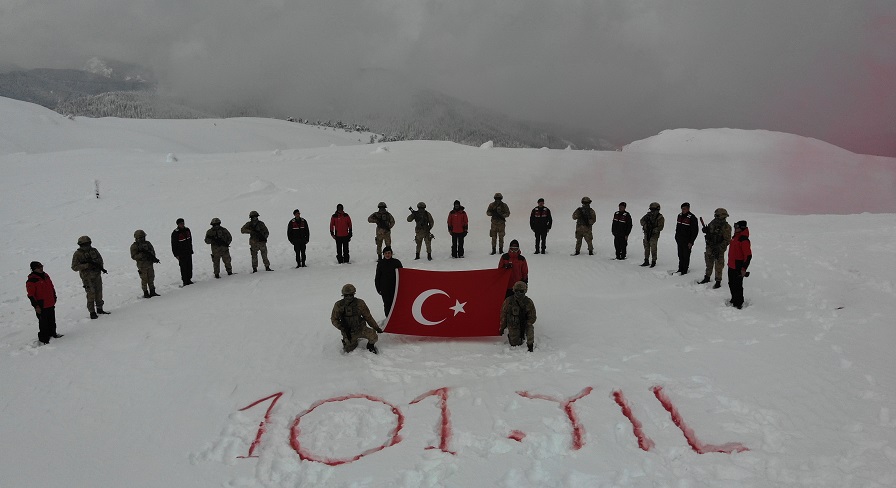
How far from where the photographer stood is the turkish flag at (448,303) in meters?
8.98

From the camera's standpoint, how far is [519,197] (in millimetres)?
23031

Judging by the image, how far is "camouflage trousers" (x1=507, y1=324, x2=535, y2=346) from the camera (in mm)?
8547

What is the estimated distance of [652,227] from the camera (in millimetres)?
13094

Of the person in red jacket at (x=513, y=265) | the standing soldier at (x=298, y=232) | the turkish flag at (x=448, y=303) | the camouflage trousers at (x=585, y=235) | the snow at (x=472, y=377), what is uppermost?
the standing soldier at (x=298, y=232)

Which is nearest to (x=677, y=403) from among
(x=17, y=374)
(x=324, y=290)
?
(x=324, y=290)

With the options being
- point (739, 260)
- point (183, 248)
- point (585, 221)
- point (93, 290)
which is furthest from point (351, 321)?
point (585, 221)

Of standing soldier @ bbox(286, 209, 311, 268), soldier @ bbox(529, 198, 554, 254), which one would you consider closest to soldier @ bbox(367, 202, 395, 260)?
standing soldier @ bbox(286, 209, 311, 268)

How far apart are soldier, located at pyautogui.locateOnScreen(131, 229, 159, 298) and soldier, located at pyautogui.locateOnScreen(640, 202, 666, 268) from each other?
486 inches

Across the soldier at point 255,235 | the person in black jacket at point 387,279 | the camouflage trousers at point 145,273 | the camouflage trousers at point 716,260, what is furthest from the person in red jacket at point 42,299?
the camouflage trousers at point 716,260

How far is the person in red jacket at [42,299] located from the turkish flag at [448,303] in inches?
254

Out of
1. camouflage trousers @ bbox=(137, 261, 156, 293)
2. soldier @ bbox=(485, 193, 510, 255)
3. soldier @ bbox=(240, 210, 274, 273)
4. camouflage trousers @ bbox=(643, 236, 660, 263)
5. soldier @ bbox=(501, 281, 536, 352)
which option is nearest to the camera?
soldier @ bbox=(501, 281, 536, 352)

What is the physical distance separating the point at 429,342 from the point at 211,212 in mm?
16349

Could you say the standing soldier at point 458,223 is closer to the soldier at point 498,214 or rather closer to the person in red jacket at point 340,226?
the soldier at point 498,214

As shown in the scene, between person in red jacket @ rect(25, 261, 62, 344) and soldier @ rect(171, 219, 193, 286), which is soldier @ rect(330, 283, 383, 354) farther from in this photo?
soldier @ rect(171, 219, 193, 286)
